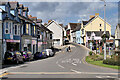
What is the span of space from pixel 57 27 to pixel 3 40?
45.3 m

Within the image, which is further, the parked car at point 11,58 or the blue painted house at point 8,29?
the blue painted house at point 8,29

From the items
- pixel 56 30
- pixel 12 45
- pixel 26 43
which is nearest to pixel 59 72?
pixel 12 45

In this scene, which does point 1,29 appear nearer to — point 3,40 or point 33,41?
point 3,40

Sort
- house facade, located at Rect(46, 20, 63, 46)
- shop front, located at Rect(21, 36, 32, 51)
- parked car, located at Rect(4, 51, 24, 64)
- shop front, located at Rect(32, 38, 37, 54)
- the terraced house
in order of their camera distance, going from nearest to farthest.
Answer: parked car, located at Rect(4, 51, 24, 64), the terraced house, shop front, located at Rect(21, 36, 32, 51), shop front, located at Rect(32, 38, 37, 54), house facade, located at Rect(46, 20, 63, 46)

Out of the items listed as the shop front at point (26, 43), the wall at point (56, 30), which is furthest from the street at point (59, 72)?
the wall at point (56, 30)

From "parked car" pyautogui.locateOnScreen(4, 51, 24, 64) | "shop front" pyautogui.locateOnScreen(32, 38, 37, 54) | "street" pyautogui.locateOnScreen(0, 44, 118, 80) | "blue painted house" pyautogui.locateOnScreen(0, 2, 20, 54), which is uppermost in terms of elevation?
"blue painted house" pyautogui.locateOnScreen(0, 2, 20, 54)

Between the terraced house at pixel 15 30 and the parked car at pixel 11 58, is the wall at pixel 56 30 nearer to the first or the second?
the terraced house at pixel 15 30

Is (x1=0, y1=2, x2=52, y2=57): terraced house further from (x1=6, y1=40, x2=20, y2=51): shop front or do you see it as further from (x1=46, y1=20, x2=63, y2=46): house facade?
(x1=46, y1=20, x2=63, y2=46): house facade

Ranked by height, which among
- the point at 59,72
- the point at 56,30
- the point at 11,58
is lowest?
the point at 59,72

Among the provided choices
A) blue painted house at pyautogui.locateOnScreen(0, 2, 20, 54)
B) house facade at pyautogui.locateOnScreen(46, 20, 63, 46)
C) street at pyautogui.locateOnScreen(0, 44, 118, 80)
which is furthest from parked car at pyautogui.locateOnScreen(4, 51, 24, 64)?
house facade at pyautogui.locateOnScreen(46, 20, 63, 46)

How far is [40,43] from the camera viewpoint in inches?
1927

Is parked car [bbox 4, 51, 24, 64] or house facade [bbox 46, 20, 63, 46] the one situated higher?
house facade [bbox 46, 20, 63, 46]

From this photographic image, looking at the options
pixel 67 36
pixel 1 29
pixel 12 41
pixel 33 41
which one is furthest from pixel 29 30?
pixel 67 36

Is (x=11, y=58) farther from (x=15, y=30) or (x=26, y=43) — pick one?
(x=26, y=43)
